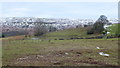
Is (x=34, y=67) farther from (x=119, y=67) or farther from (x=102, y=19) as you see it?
(x=102, y=19)

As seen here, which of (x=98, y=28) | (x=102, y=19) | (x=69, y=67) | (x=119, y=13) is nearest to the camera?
(x=69, y=67)

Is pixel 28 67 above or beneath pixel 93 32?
above

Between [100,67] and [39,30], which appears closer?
[100,67]

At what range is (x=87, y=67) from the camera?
1280 cm

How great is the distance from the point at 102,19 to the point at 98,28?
11.7 m

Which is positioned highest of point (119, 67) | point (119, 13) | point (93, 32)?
point (119, 13)

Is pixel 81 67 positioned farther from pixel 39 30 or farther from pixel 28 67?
pixel 39 30

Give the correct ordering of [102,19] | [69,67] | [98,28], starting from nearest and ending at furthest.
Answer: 1. [69,67]
2. [98,28]
3. [102,19]

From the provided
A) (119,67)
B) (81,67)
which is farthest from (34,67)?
(119,67)

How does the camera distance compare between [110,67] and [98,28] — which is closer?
[110,67]

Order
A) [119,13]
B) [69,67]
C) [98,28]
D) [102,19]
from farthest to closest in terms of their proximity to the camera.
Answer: [102,19], [98,28], [119,13], [69,67]

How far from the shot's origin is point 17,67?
516 inches

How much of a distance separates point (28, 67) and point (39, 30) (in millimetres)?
74652

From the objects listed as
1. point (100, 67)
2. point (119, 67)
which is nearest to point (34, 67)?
point (100, 67)
